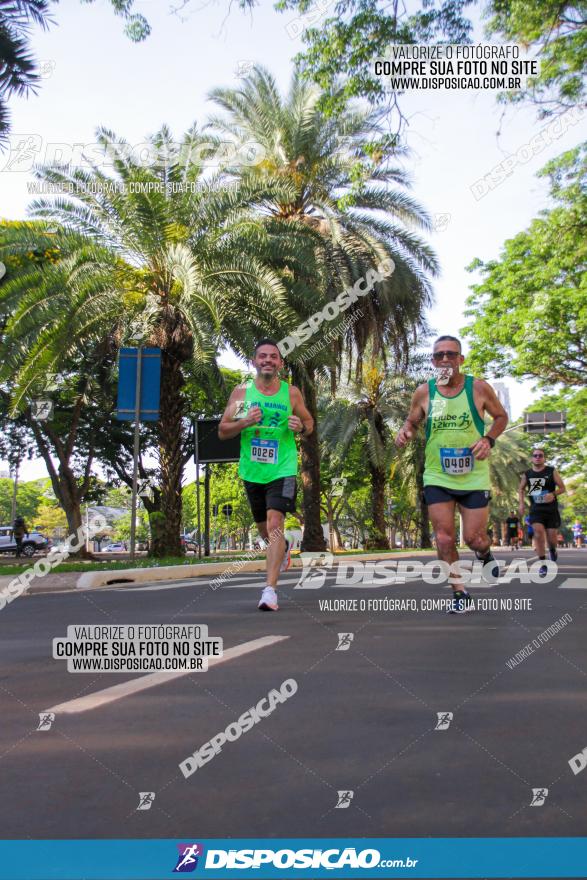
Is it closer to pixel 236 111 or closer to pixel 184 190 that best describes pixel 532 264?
pixel 236 111

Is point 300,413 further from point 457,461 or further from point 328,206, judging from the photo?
point 328,206

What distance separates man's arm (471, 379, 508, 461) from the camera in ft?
23.1

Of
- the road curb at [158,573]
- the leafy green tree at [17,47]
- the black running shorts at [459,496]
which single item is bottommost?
the road curb at [158,573]

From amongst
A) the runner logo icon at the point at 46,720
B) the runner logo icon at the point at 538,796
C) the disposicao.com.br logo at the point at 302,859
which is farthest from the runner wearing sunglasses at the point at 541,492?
the disposicao.com.br logo at the point at 302,859

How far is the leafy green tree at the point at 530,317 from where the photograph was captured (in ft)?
93.7

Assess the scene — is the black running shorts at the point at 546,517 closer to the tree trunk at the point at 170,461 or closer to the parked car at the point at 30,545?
the tree trunk at the point at 170,461

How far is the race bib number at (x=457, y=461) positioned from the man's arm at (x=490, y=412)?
0.24 ft

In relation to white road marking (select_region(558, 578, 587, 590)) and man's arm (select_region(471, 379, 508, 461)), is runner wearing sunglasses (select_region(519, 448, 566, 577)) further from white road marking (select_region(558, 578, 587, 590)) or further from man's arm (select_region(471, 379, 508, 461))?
man's arm (select_region(471, 379, 508, 461))

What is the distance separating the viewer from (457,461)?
283 inches

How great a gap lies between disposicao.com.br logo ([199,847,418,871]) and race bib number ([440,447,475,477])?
17.7 feet

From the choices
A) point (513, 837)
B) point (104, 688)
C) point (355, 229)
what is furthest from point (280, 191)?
point (513, 837)

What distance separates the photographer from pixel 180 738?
115 inches

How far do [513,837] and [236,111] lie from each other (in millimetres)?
23969

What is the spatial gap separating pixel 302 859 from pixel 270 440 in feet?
17.7
